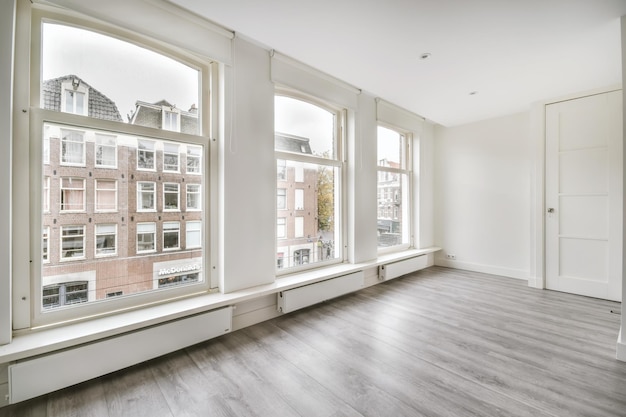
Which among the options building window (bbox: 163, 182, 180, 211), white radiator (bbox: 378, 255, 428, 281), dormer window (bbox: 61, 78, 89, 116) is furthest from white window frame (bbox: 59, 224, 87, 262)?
white radiator (bbox: 378, 255, 428, 281)

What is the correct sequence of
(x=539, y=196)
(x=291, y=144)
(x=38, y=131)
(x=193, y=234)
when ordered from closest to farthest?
(x=38, y=131) < (x=193, y=234) < (x=291, y=144) < (x=539, y=196)

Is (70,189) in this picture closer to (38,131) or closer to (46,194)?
(46,194)

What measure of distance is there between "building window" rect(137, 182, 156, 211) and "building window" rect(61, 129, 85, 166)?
416mm

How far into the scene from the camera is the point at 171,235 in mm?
2443

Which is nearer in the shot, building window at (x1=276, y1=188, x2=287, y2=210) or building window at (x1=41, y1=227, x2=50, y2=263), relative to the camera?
building window at (x1=41, y1=227, x2=50, y2=263)

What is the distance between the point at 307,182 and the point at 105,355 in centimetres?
254

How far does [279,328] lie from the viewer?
2699mm

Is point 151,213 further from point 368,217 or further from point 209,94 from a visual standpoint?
point 368,217

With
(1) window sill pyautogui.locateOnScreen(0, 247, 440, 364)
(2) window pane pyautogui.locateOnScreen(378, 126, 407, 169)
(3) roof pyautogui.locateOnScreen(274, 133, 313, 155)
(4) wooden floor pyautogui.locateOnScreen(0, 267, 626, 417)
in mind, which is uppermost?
(2) window pane pyautogui.locateOnScreen(378, 126, 407, 169)

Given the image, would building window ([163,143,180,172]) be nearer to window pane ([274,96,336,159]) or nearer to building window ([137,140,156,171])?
building window ([137,140,156,171])

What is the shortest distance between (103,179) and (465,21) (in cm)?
320

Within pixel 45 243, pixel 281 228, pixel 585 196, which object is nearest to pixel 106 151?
pixel 45 243

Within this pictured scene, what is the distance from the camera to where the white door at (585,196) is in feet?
11.5

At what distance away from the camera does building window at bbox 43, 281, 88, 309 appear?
6.22 feet
